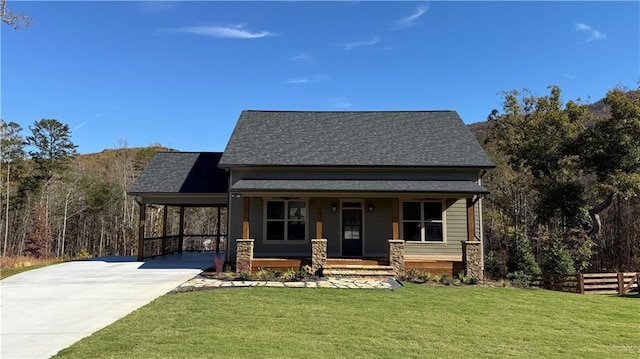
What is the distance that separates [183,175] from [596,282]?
1619 cm

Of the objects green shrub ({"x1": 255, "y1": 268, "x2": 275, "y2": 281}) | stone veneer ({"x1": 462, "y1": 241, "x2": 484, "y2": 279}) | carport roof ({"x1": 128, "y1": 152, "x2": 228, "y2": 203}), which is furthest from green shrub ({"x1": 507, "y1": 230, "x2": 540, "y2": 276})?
carport roof ({"x1": 128, "y1": 152, "x2": 228, "y2": 203})

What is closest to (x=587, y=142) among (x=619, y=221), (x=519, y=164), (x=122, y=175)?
(x=519, y=164)

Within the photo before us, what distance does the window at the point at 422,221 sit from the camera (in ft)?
49.0

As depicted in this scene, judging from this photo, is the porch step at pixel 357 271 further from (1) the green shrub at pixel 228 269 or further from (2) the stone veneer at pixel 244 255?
(1) the green shrub at pixel 228 269

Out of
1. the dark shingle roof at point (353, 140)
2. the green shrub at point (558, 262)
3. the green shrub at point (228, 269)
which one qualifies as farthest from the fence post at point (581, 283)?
the green shrub at point (228, 269)

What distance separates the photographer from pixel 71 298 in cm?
912

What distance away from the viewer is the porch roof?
13.5 metres

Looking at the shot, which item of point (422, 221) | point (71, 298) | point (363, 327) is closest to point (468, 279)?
point (422, 221)

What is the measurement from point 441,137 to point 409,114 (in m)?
2.46

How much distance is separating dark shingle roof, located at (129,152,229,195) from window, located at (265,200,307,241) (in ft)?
7.02

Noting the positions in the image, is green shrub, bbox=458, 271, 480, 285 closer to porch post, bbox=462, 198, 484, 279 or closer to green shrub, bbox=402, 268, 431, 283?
porch post, bbox=462, 198, 484, 279

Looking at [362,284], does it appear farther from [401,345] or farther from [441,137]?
[441,137]

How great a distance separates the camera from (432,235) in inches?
588

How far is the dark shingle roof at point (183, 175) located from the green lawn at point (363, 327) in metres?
6.77
